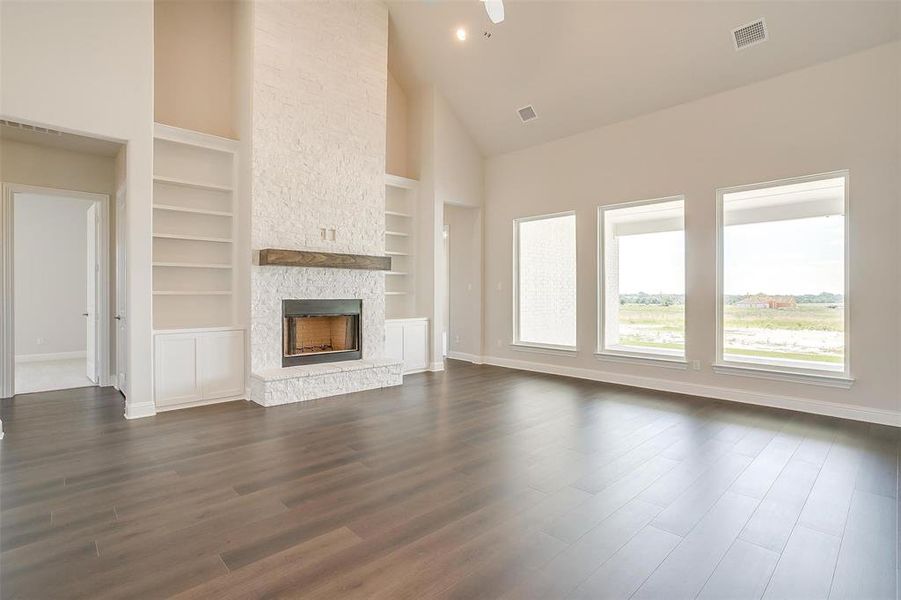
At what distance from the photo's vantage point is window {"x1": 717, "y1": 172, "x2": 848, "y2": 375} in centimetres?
452

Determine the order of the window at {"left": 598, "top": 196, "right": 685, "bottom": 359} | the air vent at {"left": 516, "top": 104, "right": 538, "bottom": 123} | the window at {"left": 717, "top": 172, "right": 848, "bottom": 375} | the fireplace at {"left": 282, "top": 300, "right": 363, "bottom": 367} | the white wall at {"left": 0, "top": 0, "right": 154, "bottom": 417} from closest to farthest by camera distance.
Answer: the white wall at {"left": 0, "top": 0, "right": 154, "bottom": 417}, the window at {"left": 717, "top": 172, "right": 848, "bottom": 375}, the fireplace at {"left": 282, "top": 300, "right": 363, "bottom": 367}, the window at {"left": 598, "top": 196, "right": 685, "bottom": 359}, the air vent at {"left": 516, "top": 104, "right": 538, "bottom": 123}

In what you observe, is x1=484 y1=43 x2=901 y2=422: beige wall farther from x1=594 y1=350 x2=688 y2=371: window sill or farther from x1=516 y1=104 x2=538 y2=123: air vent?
x1=516 y1=104 x2=538 y2=123: air vent

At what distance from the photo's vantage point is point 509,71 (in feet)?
20.0

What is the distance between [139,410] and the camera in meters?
4.29

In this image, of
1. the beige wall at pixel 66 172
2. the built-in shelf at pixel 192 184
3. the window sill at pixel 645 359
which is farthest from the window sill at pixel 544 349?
the beige wall at pixel 66 172

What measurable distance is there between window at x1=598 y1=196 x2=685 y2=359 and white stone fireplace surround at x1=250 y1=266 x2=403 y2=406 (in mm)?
3022

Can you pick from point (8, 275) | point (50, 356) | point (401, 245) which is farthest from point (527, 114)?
point (50, 356)

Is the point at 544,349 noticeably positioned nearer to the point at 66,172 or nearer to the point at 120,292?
the point at 120,292

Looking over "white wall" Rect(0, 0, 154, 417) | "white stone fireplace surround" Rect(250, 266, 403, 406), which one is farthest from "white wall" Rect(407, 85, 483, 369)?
"white wall" Rect(0, 0, 154, 417)

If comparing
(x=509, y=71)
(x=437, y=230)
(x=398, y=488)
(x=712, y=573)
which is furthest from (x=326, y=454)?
(x=509, y=71)

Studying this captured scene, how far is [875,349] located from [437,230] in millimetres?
5104

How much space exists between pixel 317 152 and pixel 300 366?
2568mm

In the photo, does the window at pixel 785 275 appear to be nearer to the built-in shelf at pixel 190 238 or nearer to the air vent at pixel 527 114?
the air vent at pixel 527 114

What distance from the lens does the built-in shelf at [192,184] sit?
483cm
